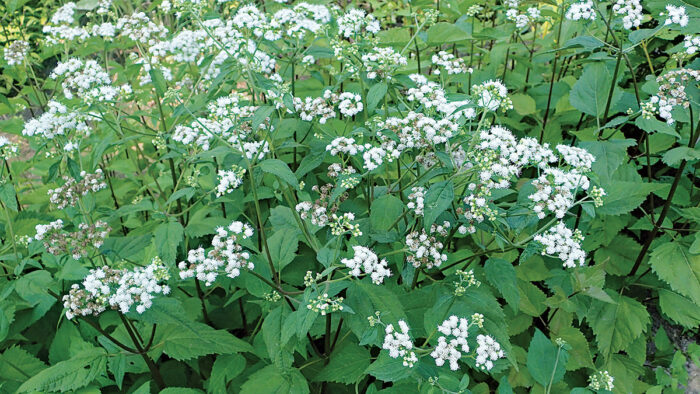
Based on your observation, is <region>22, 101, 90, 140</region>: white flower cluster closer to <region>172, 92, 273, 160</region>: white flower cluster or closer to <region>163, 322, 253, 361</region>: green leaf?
<region>172, 92, 273, 160</region>: white flower cluster

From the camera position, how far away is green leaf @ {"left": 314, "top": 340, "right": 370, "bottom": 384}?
2619mm

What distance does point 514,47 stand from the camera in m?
4.07

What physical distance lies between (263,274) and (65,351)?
5.39 feet

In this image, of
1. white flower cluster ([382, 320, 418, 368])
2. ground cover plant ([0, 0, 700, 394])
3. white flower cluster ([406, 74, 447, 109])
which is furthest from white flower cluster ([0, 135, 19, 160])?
white flower cluster ([382, 320, 418, 368])

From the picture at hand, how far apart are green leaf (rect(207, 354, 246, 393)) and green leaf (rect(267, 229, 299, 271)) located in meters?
0.64

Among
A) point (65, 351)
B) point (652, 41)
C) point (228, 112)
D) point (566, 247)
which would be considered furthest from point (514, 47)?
point (65, 351)

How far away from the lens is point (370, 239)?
8.79 feet

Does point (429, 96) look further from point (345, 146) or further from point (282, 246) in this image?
point (282, 246)

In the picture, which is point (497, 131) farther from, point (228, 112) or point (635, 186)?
point (228, 112)

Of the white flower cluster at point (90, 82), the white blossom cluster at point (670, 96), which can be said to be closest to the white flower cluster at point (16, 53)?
the white flower cluster at point (90, 82)

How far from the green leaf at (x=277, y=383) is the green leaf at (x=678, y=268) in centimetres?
236

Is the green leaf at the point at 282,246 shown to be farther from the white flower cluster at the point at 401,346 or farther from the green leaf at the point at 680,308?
the green leaf at the point at 680,308

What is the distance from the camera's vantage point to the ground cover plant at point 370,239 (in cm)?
238

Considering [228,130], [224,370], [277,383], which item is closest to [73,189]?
[228,130]
